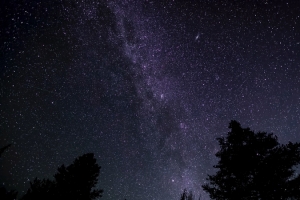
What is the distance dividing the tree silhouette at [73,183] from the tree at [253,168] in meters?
6.76

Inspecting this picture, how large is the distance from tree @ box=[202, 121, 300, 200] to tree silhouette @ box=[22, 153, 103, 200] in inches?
266

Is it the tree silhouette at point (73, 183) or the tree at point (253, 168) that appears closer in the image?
the tree at point (253, 168)

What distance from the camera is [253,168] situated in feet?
26.2

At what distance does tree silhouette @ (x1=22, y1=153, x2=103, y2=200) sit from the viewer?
32.7ft

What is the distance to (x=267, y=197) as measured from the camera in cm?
730

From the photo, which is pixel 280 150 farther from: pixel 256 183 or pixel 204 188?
pixel 204 188

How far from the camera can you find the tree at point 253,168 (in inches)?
289

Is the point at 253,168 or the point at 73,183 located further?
the point at 73,183

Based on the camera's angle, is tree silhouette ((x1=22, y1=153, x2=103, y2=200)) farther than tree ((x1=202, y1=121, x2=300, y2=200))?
Yes

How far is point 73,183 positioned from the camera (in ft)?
35.6

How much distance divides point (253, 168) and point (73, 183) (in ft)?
31.8

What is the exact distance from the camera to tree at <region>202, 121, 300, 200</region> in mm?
7344

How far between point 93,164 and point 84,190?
1.53 metres

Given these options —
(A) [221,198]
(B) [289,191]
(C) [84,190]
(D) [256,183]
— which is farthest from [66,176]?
(B) [289,191]
